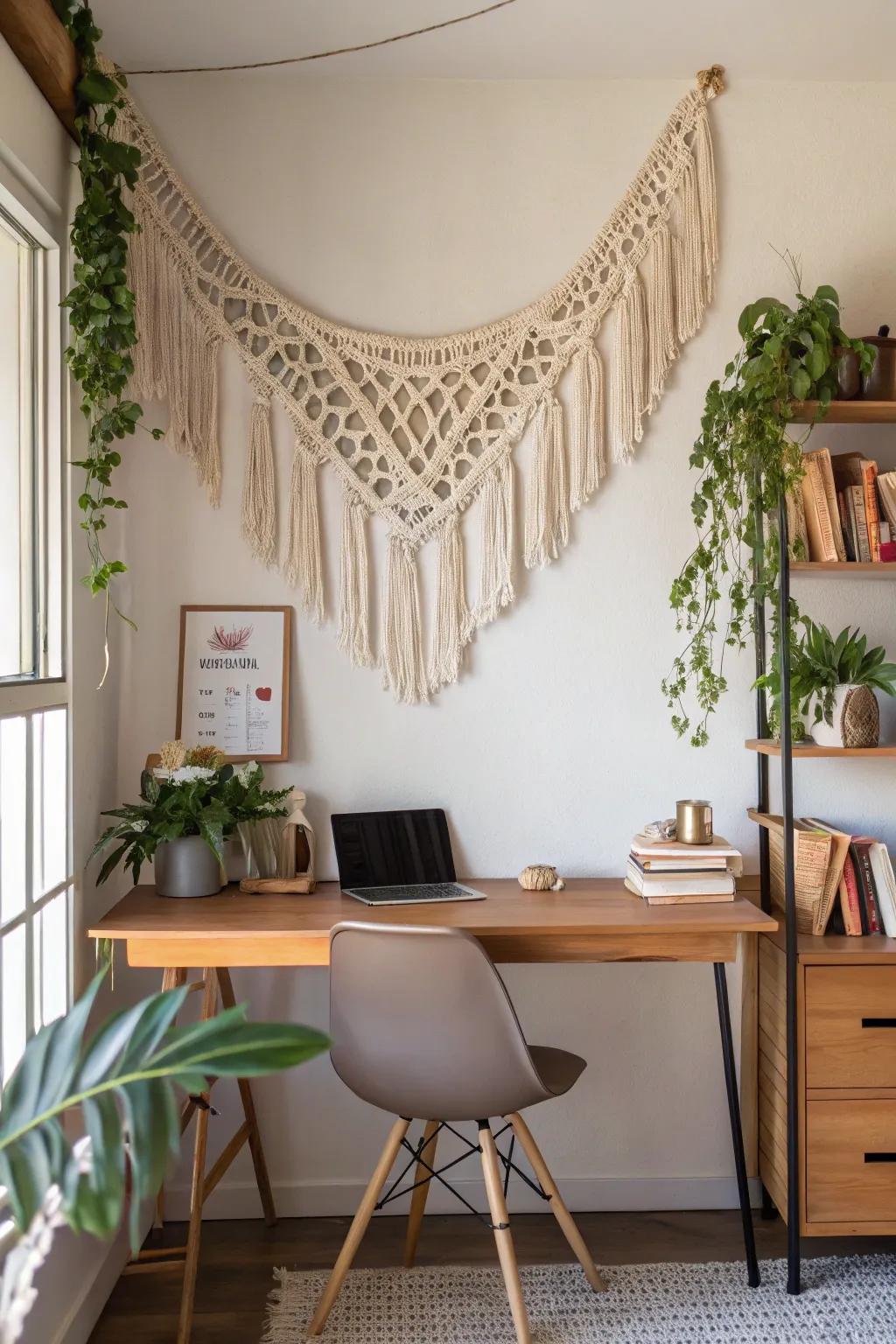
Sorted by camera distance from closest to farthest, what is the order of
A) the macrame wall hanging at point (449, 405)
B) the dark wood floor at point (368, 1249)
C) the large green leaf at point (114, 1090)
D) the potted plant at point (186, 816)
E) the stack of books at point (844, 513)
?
the large green leaf at point (114, 1090), the dark wood floor at point (368, 1249), the potted plant at point (186, 816), the stack of books at point (844, 513), the macrame wall hanging at point (449, 405)

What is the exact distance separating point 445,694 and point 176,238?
120cm

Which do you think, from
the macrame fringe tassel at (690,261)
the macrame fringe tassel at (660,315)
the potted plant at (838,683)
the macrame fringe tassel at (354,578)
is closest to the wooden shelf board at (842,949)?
the potted plant at (838,683)

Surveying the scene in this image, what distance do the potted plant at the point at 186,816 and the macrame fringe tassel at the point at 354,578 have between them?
382 millimetres

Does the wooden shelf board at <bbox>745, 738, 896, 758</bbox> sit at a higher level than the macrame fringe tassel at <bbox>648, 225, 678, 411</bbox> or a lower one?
lower

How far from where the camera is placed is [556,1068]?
214 centimetres

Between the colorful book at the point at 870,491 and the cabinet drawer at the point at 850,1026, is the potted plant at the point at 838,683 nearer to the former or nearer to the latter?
the colorful book at the point at 870,491

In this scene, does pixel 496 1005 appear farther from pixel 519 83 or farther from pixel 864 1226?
pixel 519 83

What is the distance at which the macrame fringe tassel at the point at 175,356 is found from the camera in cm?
246

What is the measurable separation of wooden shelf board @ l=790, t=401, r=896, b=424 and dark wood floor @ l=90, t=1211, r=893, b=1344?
1786 mm

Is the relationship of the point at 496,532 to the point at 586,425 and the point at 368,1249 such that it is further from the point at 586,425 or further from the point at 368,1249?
the point at 368,1249

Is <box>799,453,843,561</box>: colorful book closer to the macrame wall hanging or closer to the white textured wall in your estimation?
the white textured wall

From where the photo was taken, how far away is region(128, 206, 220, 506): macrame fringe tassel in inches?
96.7

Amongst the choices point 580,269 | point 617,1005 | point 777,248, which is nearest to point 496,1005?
point 617,1005

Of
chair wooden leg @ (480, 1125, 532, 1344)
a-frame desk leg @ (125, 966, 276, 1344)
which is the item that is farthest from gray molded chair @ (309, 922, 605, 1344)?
a-frame desk leg @ (125, 966, 276, 1344)
